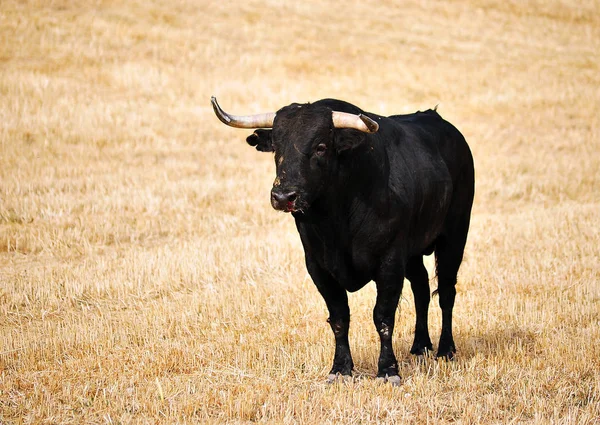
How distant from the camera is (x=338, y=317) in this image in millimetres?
7535

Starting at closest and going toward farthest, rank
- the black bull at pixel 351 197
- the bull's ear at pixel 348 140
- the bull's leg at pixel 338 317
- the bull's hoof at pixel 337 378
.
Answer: the black bull at pixel 351 197 → the bull's ear at pixel 348 140 → the bull's hoof at pixel 337 378 → the bull's leg at pixel 338 317

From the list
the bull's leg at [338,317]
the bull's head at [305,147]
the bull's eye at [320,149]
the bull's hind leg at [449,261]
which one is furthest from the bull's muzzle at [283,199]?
the bull's hind leg at [449,261]

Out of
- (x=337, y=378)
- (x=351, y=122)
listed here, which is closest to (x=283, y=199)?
(x=351, y=122)

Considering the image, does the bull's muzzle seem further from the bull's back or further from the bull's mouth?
the bull's back

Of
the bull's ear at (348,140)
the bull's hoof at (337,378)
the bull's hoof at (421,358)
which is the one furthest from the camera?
Result: the bull's hoof at (421,358)

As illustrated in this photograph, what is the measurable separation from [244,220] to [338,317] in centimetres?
919

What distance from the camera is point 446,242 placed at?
28.8 feet

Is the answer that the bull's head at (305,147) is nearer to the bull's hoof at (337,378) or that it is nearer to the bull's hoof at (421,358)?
the bull's hoof at (337,378)

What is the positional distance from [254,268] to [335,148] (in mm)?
5289

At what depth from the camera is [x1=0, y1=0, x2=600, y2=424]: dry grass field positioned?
714cm

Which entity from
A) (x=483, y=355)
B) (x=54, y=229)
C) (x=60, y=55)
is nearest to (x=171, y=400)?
(x=483, y=355)

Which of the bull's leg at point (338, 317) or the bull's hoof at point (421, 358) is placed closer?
the bull's leg at point (338, 317)

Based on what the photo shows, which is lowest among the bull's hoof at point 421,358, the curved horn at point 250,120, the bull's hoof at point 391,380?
the bull's hoof at point 421,358

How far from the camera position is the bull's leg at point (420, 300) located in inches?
335
